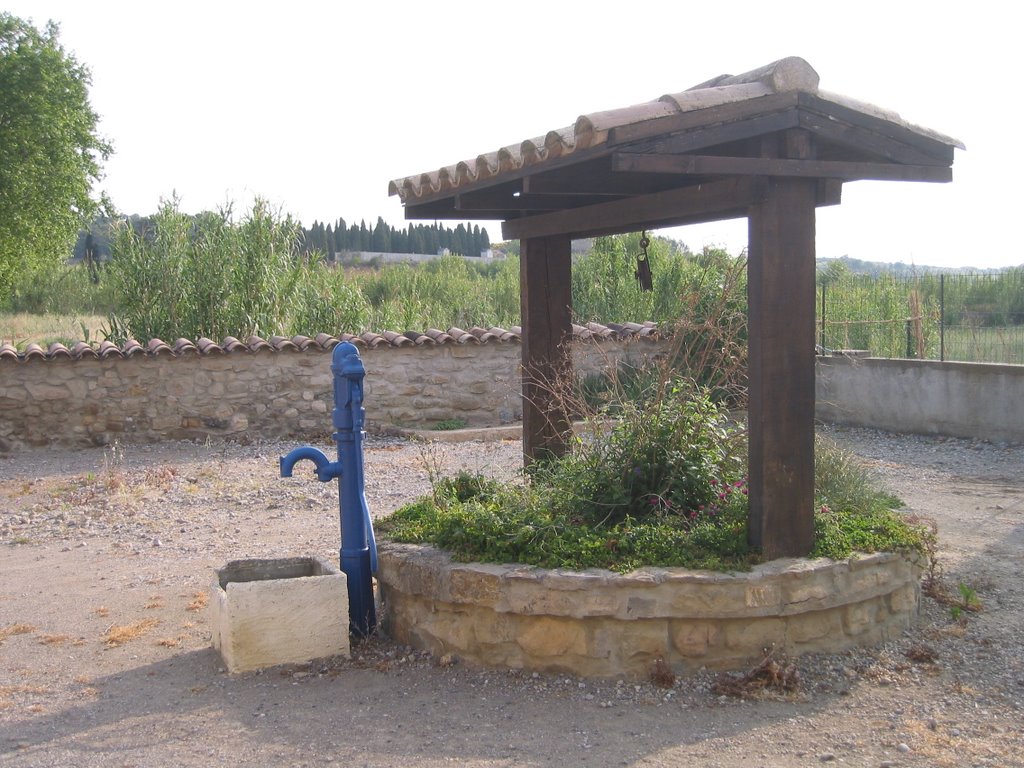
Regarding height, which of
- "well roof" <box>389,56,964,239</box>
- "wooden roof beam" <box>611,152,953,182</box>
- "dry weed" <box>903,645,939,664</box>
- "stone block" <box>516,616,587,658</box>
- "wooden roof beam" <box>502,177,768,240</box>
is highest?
"well roof" <box>389,56,964,239</box>

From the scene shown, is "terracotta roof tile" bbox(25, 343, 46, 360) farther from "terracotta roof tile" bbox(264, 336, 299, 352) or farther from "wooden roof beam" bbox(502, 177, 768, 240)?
"wooden roof beam" bbox(502, 177, 768, 240)

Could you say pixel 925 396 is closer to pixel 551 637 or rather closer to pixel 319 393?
pixel 319 393

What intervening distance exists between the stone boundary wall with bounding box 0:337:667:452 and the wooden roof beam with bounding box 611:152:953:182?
652 cm

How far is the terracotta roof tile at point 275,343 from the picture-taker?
11.4 metres

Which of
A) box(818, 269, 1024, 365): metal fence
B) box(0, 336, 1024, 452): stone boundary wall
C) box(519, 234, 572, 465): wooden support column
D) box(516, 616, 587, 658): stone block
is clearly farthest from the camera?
box(818, 269, 1024, 365): metal fence

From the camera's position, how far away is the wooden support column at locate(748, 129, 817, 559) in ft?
14.1

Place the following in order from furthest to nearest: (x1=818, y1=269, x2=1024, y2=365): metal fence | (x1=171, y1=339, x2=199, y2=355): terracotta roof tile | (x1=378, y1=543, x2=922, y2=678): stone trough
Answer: (x1=818, y1=269, x2=1024, y2=365): metal fence
(x1=171, y1=339, x2=199, y2=355): terracotta roof tile
(x1=378, y1=543, x2=922, y2=678): stone trough

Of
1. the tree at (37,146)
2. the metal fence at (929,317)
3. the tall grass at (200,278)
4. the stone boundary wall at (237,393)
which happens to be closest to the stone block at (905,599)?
the stone boundary wall at (237,393)

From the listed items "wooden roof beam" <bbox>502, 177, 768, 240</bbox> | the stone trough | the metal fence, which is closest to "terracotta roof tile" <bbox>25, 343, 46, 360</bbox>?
"wooden roof beam" <bbox>502, 177, 768, 240</bbox>

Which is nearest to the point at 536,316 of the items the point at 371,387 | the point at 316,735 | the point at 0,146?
the point at 316,735

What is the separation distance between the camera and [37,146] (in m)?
18.4

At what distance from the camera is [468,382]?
1302 cm

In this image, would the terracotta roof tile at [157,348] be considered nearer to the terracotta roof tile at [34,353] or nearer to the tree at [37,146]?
the terracotta roof tile at [34,353]

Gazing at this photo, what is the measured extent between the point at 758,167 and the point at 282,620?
295 centimetres
